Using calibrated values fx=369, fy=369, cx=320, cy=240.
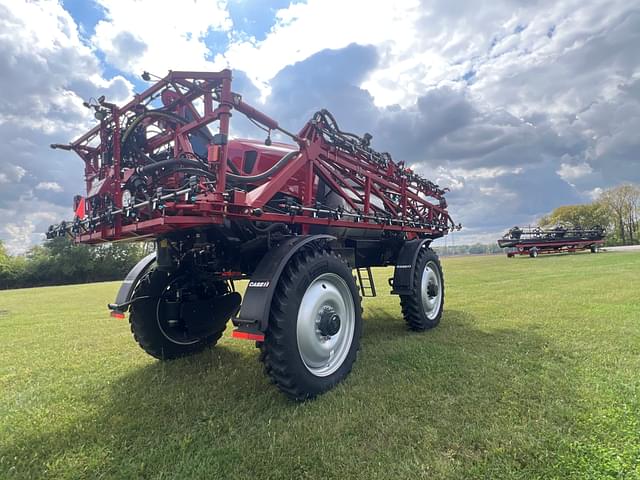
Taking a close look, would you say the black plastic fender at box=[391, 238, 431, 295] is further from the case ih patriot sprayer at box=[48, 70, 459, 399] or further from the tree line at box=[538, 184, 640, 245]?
the tree line at box=[538, 184, 640, 245]

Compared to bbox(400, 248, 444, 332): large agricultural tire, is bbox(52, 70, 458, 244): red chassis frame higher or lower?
higher

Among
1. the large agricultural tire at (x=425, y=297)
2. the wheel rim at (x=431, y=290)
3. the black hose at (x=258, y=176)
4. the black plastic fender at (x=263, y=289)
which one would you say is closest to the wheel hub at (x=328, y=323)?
the black plastic fender at (x=263, y=289)

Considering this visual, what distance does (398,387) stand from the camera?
335 cm

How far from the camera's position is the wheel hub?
3.48 m

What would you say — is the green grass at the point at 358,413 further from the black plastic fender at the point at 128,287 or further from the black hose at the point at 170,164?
the black hose at the point at 170,164

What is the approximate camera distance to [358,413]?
9.48 feet

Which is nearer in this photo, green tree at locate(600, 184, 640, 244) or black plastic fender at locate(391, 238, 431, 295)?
black plastic fender at locate(391, 238, 431, 295)

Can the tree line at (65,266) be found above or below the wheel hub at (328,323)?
above

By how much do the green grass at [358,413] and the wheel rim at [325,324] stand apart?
30 centimetres

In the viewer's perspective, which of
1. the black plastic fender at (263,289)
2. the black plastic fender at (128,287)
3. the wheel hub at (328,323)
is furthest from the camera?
the black plastic fender at (128,287)

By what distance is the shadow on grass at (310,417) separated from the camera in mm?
2363

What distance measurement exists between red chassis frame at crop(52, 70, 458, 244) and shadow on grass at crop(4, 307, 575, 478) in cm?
154

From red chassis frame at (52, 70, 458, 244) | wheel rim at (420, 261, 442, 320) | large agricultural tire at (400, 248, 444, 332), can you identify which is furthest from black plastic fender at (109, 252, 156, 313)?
wheel rim at (420, 261, 442, 320)

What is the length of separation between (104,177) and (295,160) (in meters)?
1.95
